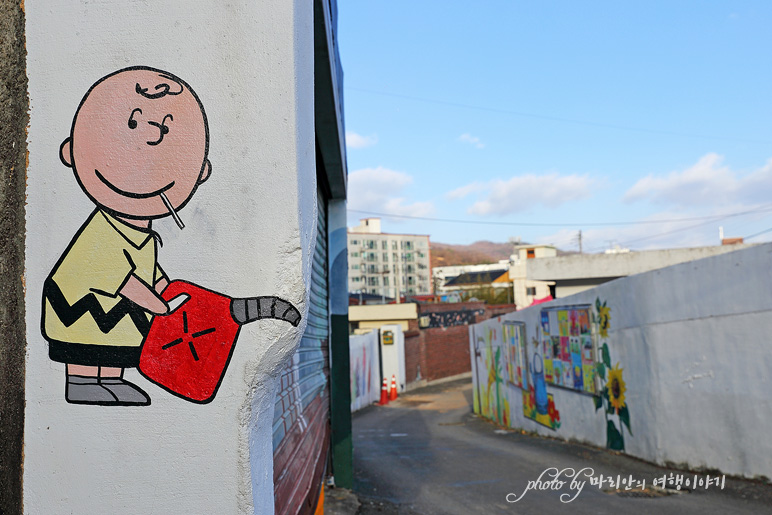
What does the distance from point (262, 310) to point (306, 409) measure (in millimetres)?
2784

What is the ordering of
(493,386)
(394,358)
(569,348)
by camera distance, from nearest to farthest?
(569,348)
(493,386)
(394,358)

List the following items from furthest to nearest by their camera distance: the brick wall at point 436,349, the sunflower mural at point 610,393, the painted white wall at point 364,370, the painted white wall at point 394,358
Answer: the brick wall at point 436,349 → the painted white wall at point 394,358 → the painted white wall at point 364,370 → the sunflower mural at point 610,393

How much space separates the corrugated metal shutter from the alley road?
4.38ft

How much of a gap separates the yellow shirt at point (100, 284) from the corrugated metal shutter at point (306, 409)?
1.19 meters

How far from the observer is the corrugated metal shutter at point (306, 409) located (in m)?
3.36

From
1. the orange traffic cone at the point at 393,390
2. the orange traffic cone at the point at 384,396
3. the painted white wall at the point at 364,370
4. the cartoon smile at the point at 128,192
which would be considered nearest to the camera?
the cartoon smile at the point at 128,192

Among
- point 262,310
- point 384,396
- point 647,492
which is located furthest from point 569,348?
point 384,396

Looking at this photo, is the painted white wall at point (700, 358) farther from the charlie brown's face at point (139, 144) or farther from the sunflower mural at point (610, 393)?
the charlie brown's face at point (139, 144)

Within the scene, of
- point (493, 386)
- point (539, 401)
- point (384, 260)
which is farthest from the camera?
point (384, 260)

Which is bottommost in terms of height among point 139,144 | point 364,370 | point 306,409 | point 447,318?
point 364,370

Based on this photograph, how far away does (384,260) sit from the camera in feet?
339

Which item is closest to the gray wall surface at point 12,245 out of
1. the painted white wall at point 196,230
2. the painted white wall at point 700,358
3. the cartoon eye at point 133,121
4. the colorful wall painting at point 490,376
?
the painted white wall at point 196,230

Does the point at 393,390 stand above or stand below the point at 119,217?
below

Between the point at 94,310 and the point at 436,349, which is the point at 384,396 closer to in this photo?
the point at 436,349
